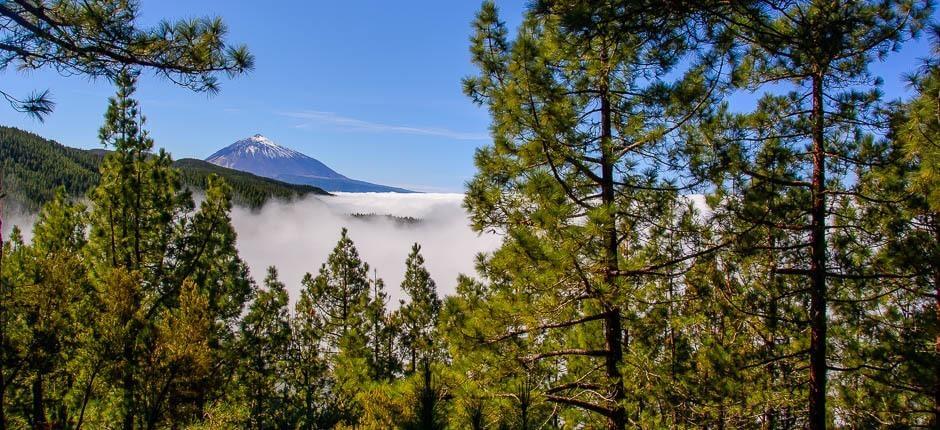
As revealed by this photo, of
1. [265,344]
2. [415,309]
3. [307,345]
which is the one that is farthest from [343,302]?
[265,344]

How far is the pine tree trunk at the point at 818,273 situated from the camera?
6914 mm

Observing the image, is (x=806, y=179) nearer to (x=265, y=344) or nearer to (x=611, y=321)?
(x=611, y=321)

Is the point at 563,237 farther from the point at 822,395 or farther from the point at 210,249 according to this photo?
the point at 210,249

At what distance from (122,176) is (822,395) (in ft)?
50.9

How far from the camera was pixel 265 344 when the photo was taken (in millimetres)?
20312

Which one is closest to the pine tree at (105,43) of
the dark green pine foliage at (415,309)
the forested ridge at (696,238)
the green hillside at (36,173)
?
the forested ridge at (696,238)

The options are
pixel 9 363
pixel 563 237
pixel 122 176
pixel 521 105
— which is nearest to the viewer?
pixel 563 237

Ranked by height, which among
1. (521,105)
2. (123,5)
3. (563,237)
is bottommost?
(563,237)

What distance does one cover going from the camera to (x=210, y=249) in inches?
582

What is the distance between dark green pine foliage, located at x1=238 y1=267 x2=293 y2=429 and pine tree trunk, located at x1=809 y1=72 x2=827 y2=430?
15.7m

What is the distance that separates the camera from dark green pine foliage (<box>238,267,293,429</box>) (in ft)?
60.0

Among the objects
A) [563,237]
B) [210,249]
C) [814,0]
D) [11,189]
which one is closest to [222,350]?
[210,249]

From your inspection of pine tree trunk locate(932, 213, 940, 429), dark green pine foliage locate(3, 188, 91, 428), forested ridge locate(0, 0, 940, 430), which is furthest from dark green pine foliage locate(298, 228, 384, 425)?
pine tree trunk locate(932, 213, 940, 429)

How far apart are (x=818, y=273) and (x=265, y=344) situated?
63.6ft
